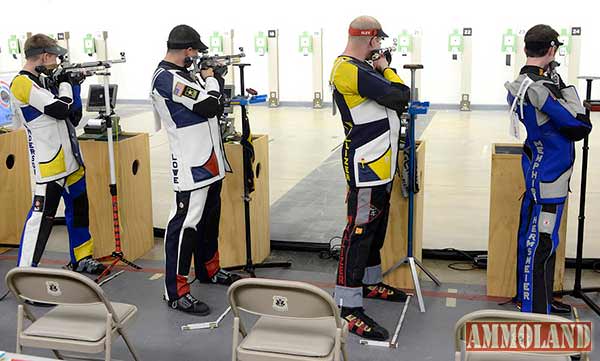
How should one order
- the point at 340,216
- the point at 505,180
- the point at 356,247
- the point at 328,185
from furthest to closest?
the point at 328,185
the point at 340,216
the point at 505,180
the point at 356,247

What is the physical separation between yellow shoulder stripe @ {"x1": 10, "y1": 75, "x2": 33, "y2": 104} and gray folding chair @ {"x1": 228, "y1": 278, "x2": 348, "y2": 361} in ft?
6.52

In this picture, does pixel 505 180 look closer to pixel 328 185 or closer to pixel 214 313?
pixel 214 313

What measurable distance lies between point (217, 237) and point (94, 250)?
1049mm

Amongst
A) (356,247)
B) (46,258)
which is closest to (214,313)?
(356,247)

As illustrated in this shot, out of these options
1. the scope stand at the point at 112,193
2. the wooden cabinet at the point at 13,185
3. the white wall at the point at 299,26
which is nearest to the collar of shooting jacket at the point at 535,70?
the scope stand at the point at 112,193

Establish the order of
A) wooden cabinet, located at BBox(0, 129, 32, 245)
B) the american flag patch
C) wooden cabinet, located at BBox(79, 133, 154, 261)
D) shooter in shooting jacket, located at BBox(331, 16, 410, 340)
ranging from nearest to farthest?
shooter in shooting jacket, located at BBox(331, 16, 410, 340), the american flag patch, wooden cabinet, located at BBox(79, 133, 154, 261), wooden cabinet, located at BBox(0, 129, 32, 245)

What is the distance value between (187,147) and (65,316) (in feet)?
3.80

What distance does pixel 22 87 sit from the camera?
3.90 m

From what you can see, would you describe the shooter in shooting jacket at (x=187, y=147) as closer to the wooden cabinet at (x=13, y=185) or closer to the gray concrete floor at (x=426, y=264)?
the gray concrete floor at (x=426, y=264)

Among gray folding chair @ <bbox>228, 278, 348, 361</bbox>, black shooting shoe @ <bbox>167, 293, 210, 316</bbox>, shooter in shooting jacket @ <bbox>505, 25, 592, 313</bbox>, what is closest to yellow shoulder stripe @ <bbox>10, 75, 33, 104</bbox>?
black shooting shoe @ <bbox>167, 293, 210, 316</bbox>

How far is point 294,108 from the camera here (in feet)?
42.1

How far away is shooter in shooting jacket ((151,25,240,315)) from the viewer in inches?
146

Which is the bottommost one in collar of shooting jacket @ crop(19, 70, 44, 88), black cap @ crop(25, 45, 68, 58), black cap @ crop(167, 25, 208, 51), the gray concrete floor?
the gray concrete floor

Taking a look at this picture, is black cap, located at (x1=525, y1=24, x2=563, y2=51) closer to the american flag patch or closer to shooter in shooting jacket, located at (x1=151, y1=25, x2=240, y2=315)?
shooter in shooting jacket, located at (x1=151, y1=25, x2=240, y2=315)
